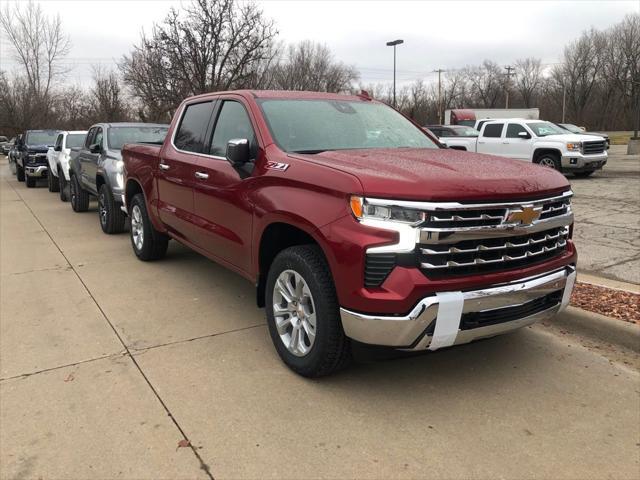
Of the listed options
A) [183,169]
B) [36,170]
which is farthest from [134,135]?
[36,170]

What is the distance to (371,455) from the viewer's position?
2750 mm

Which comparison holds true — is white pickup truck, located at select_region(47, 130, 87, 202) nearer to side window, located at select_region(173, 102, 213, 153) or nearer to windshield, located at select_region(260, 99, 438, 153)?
side window, located at select_region(173, 102, 213, 153)

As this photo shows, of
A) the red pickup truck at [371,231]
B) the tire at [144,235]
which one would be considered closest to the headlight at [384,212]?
the red pickup truck at [371,231]

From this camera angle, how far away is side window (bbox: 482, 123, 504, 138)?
670 inches

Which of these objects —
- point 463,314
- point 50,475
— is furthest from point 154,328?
point 463,314

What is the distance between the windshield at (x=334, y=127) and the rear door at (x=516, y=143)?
41.5 feet

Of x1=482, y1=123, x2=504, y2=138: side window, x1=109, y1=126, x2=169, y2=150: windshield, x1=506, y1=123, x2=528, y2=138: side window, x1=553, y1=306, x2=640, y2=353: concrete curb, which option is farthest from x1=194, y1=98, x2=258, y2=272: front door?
x1=482, y1=123, x2=504, y2=138: side window

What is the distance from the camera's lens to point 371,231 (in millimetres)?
2885

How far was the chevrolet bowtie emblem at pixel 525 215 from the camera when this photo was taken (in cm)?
303

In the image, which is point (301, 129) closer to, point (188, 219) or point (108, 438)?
point (188, 219)

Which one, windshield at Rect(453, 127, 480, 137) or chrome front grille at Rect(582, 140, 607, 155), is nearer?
chrome front grille at Rect(582, 140, 607, 155)

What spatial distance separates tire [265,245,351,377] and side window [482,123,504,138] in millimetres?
15039

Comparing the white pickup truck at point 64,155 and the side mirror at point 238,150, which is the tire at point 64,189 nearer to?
the white pickup truck at point 64,155

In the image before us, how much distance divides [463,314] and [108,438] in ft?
→ 6.64
